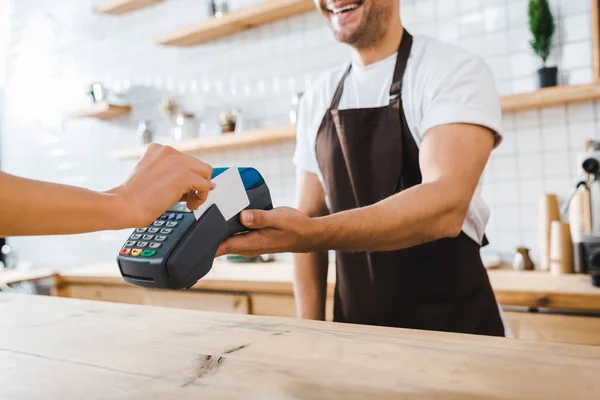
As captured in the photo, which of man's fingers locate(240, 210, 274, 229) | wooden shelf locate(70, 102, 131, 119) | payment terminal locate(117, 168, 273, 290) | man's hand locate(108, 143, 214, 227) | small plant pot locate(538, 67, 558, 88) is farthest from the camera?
wooden shelf locate(70, 102, 131, 119)

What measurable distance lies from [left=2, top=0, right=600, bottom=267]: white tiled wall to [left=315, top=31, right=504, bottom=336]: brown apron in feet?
3.21

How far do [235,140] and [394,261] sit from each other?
1600mm

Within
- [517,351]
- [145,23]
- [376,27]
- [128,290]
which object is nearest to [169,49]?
[145,23]

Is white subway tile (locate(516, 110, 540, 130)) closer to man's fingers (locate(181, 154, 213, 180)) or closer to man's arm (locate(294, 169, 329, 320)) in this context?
man's arm (locate(294, 169, 329, 320))

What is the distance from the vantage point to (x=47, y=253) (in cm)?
413

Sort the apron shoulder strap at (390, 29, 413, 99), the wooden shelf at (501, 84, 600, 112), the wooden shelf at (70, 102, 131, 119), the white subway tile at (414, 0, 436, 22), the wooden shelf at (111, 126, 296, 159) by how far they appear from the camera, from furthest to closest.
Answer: the wooden shelf at (70, 102, 131, 119) < the wooden shelf at (111, 126, 296, 159) < the white subway tile at (414, 0, 436, 22) < the wooden shelf at (501, 84, 600, 112) < the apron shoulder strap at (390, 29, 413, 99)

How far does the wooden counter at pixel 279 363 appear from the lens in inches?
22.0

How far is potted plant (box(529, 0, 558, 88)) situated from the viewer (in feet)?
6.95

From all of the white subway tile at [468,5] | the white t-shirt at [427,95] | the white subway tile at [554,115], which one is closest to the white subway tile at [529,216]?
the white subway tile at [554,115]

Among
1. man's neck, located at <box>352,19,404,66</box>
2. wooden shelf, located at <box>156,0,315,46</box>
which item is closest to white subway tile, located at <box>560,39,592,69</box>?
man's neck, located at <box>352,19,404,66</box>

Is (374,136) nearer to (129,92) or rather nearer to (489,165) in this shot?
(489,165)

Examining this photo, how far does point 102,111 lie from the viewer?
3.50 m

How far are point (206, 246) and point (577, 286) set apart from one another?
136 cm

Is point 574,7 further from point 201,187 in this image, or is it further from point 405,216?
point 201,187
